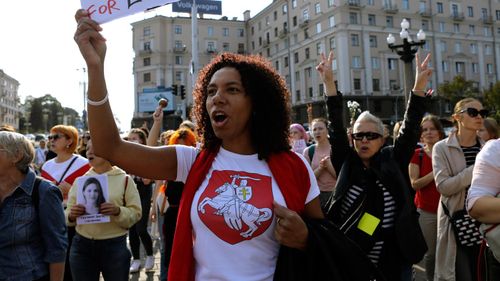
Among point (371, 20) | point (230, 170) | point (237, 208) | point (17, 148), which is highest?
point (371, 20)

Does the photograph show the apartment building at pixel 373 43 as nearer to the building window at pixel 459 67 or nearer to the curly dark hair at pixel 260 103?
the building window at pixel 459 67

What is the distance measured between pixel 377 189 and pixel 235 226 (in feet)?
5.92

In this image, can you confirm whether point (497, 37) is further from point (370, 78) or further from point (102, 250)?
point (102, 250)

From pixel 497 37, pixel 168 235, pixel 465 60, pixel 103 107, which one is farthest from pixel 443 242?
pixel 497 37

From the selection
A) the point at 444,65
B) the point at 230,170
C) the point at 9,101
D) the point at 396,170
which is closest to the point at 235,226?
the point at 230,170

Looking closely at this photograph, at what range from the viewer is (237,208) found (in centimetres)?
186

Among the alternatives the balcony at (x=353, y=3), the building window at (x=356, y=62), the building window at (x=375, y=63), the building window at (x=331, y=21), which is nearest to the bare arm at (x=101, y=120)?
the building window at (x=356, y=62)

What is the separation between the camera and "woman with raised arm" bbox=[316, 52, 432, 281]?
3234 mm

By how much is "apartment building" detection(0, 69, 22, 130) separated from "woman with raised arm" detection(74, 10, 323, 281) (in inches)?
4200

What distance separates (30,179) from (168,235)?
1.84 m

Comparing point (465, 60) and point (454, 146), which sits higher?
point (465, 60)

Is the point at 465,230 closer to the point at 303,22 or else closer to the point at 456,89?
the point at 456,89

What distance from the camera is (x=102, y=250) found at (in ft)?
13.4

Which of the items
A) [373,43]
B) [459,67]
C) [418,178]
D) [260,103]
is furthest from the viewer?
[459,67]
